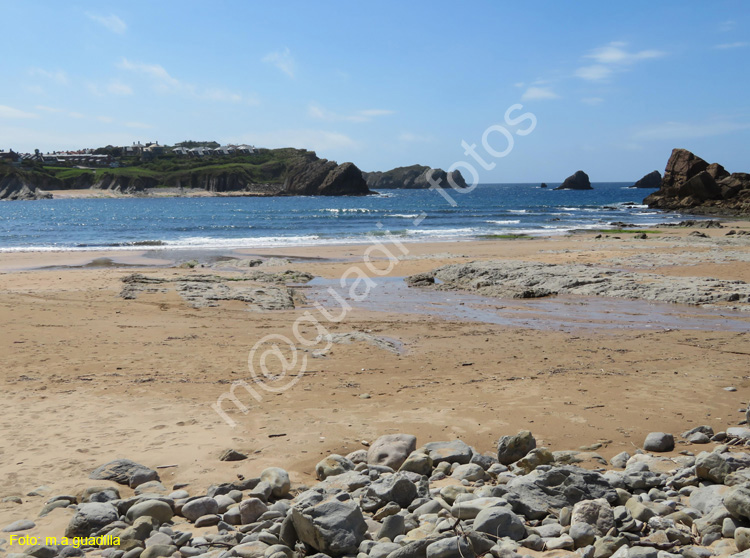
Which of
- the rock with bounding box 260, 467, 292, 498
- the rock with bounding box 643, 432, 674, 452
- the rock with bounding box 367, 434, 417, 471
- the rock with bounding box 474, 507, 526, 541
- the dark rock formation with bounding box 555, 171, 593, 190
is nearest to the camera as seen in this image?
the rock with bounding box 474, 507, 526, 541

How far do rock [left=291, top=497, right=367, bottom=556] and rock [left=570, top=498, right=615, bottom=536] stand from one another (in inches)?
57.4

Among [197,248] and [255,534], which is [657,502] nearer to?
[255,534]

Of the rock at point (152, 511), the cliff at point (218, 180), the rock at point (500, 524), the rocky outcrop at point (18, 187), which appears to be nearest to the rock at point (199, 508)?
the rock at point (152, 511)

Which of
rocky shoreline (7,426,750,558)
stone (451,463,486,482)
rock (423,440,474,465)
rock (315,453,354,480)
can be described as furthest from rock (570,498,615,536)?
rock (315,453,354,480)

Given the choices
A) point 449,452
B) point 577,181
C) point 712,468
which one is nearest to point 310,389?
point 449,452

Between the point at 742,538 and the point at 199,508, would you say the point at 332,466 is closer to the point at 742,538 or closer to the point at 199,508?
the point at 199,508

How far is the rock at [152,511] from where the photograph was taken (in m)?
4.46

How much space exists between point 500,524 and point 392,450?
1637mm

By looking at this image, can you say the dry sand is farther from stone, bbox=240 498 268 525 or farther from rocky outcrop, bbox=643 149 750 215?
rocky outcrop, bbox=643 149 750 215

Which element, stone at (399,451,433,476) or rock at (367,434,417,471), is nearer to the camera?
stone at (399,451,433,476)

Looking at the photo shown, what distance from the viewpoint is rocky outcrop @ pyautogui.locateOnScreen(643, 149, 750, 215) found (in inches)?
2261

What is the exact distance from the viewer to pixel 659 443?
5.77 m

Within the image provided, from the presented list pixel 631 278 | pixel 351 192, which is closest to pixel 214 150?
pixel 351 192

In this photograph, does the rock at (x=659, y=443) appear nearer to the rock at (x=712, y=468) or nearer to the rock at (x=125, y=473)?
the rock at (x=712, y=468)
